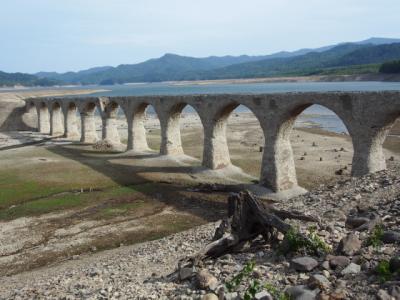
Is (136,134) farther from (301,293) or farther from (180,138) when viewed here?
(301,293)

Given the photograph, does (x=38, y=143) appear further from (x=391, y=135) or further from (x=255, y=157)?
(x=391, y=135)

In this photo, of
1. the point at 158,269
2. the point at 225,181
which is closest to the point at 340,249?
the point at 158,269

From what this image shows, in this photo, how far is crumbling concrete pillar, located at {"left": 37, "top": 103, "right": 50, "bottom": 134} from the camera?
67.4m

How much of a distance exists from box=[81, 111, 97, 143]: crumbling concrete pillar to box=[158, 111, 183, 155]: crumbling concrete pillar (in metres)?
16.8

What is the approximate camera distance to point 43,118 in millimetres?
68312

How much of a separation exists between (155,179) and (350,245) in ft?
81.4

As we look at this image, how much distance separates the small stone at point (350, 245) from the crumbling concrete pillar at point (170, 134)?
31623 millimetres

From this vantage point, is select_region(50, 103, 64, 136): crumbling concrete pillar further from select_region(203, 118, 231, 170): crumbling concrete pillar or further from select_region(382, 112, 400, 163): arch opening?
select_region(382, 112, 400, 163): arch opening

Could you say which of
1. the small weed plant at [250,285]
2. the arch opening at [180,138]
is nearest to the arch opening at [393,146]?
the arch opening at [180,138]

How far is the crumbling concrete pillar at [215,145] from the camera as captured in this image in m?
34.9

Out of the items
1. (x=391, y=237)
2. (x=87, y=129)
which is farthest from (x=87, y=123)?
(x=391, y=237)

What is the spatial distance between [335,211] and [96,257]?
10.5 m

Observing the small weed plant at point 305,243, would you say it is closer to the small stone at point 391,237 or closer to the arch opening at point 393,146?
the small stone at point 391,237

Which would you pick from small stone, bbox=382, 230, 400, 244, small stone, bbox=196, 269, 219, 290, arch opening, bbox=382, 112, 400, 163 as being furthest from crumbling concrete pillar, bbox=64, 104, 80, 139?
small stone, bbox=382, 230, 400, 244
